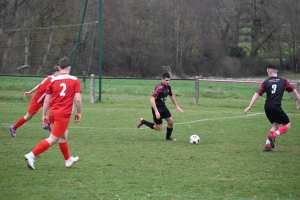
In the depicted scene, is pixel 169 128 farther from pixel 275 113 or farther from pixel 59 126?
pixel 59 126

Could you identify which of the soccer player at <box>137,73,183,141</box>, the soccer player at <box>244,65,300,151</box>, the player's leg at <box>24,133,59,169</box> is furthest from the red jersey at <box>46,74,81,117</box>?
the soccer player at <box>244,65,300,151</box>

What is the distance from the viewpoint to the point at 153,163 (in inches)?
349

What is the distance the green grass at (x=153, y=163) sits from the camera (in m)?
6.77

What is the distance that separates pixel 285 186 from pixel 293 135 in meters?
6.33

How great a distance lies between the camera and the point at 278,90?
34.0 ft

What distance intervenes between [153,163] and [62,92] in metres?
2.09

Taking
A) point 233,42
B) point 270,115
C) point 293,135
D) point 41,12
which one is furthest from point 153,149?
point 233,42

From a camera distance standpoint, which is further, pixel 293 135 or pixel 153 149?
pixel 293 135

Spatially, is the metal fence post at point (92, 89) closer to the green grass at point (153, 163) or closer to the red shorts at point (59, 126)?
the green grass at point (153, 163)

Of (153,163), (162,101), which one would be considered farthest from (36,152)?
(162,101)

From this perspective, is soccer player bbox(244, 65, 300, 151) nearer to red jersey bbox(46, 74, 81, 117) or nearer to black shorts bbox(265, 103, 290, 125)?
black shorts bbox(265, 103, 290, 125)

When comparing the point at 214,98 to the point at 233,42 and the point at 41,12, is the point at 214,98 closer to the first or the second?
the point at 41,12

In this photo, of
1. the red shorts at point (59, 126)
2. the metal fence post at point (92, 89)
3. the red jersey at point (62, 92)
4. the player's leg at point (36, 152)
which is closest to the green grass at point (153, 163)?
the player's leg at point (36, 152)

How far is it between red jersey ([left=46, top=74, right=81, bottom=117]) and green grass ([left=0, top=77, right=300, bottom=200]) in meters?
0.97
